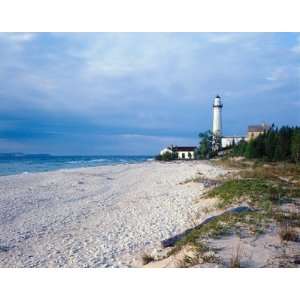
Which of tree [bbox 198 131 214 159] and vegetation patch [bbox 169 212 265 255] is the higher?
tree [bbox 198 131 214 159]

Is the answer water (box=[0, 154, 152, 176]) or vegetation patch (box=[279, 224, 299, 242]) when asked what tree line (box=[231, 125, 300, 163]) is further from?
vegetation patch (box=[279, 224, 299, 242])

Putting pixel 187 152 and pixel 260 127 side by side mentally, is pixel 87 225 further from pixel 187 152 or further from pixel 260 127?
pixel 187 152

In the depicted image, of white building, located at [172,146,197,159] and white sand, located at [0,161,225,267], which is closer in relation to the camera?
white sand, located at [0,161,225,267]

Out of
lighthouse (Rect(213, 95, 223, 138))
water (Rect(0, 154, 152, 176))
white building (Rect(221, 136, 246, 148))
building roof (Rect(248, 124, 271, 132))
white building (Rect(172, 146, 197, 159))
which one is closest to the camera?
lighthouse (Rect(213, 95, 223, 138))

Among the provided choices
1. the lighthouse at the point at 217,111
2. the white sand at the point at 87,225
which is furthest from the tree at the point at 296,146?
the white sand at the point at 87,225

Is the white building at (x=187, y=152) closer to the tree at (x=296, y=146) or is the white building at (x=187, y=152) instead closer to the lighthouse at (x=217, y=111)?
the tree at (x=296, y=146)

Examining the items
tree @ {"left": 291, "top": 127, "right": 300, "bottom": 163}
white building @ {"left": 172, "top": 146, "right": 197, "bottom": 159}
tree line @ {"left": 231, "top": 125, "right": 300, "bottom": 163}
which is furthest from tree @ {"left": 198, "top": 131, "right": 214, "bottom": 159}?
tree @ {"left": 291, "top": 127, "right": 300, "bottom": 163}

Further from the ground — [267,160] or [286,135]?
[286,135]

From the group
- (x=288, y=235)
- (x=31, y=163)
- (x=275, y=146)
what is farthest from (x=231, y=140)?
(x=288, y=235)

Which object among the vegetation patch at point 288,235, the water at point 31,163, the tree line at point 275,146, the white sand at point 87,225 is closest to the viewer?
the vegetation patch at point 288,235
